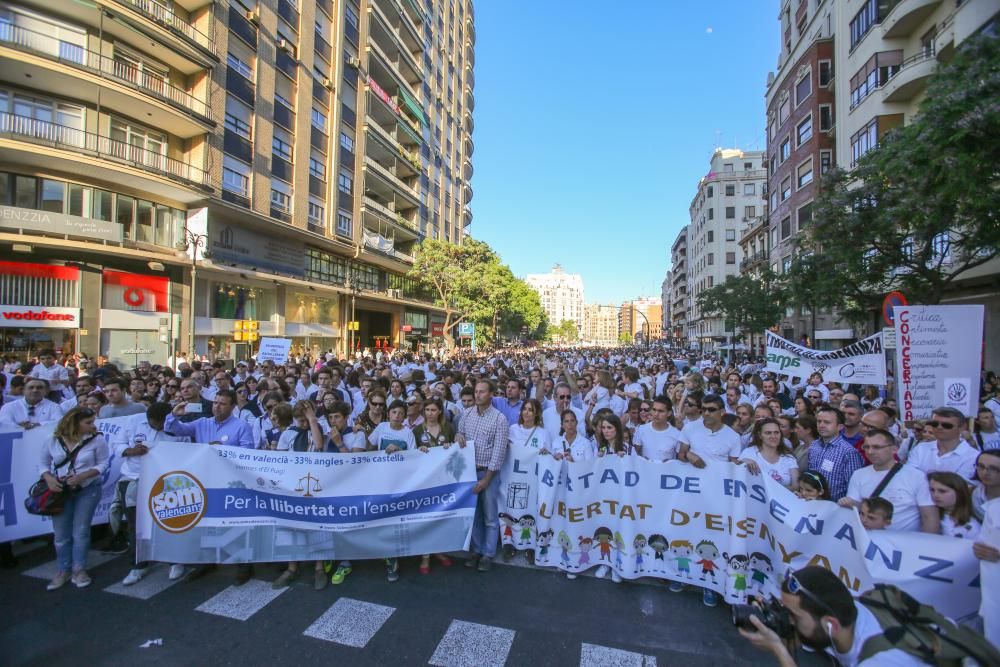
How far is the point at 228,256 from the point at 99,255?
5.70 m

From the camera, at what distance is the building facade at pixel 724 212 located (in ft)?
222

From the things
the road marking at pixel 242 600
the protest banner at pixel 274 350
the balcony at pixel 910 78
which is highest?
the balcony at pixel 910 78

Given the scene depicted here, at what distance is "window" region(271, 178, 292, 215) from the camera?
25.6 m

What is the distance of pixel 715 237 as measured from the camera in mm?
69500

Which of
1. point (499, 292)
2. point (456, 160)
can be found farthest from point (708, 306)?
point (456, 160)

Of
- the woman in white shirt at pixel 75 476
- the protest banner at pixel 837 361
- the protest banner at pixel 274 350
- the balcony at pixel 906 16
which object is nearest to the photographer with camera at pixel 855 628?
the woman in white shirt at pixel 75 476

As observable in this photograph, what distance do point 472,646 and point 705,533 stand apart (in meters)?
2.35

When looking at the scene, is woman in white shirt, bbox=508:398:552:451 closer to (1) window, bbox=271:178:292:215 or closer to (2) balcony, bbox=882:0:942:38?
(1) window, bbox=271:178:292:215

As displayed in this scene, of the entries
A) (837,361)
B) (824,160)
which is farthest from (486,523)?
(824,160)

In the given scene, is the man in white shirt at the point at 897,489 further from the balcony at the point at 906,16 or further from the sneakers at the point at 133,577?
the balcony at the point at 906,16

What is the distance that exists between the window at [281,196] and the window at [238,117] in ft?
9.11

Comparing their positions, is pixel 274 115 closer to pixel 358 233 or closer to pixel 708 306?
pixel 358 233

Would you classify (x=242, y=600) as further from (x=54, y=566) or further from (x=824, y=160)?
(x=824, y=160)

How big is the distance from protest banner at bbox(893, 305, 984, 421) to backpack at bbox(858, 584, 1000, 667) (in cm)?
563
